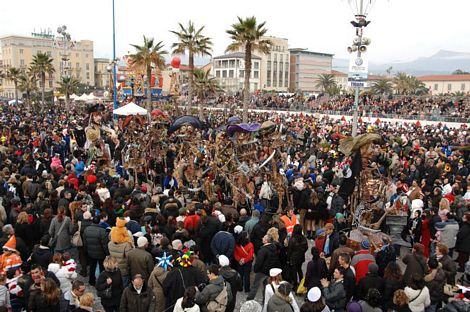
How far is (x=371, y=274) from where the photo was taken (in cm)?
587

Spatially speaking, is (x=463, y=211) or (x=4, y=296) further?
(x=463, y=211)

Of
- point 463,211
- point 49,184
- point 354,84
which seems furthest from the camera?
point 354,84

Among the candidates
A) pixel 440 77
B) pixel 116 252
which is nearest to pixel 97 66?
pixel 440 77

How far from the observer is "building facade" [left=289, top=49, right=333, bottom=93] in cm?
11144

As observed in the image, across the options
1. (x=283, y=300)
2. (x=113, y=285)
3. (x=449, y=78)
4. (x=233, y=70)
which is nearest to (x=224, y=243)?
(x=113, y=285)

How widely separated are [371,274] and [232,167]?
625cm

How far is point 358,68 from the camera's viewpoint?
16031 millimetres

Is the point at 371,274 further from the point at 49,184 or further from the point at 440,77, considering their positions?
the point at 440,77

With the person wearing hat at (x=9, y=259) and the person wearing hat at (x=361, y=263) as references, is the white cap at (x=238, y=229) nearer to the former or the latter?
the person wearing hat at (x=361, y=263)

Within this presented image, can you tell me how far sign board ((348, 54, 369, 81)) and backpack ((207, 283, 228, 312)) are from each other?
12.8 metres

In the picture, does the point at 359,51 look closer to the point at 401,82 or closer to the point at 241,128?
the point at 241,128

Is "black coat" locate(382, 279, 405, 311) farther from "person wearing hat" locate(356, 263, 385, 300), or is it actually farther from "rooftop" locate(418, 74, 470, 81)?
"rooftop" locate(418, 74, 470, 81)

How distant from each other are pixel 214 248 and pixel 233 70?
92.1 metres

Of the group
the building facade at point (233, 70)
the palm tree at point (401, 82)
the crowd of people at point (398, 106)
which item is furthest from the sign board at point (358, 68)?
the building facade at point (233, 70)
